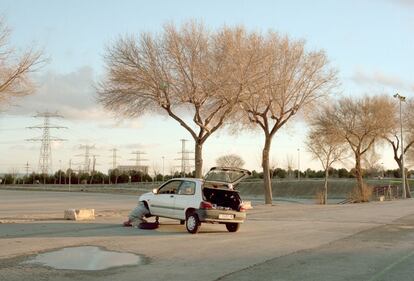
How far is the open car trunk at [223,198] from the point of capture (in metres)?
17.3

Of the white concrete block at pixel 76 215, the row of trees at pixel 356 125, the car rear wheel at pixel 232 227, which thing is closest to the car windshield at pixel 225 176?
the car rear wheel at pixel 232 227

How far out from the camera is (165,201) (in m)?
17.9

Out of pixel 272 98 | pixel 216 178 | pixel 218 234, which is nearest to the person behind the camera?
pixel 218 234

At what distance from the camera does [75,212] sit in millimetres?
21031

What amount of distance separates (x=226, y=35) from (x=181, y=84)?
385 cm

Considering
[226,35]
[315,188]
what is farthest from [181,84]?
[315,188]

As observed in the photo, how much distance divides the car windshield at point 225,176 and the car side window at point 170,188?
Result: 3.77 feet

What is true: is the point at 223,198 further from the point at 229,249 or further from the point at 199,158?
the point at 199,158

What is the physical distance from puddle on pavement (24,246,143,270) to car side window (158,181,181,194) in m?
6.04

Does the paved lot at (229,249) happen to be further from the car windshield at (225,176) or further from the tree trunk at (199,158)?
the tree trunk at (199,158)

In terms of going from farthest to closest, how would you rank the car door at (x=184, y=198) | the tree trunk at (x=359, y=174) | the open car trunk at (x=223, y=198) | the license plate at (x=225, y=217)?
the tree trunk at (x=359, y=174) < the open car trunk at (x=223, y=198) < the car door at (x=184, y=198) < the license plate at (x=225, y=217)

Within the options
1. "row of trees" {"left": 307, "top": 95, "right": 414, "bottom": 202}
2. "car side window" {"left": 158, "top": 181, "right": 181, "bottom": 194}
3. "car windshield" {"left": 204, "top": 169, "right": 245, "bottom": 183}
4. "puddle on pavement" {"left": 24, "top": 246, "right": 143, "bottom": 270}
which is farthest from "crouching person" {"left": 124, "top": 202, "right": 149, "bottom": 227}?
"row of trees" {"left": 307, "top": 95, "right": 414, "bottom": 202}

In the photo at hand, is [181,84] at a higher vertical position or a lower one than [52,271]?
higher

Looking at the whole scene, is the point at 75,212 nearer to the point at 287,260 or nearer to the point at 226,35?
the point at 287,260
